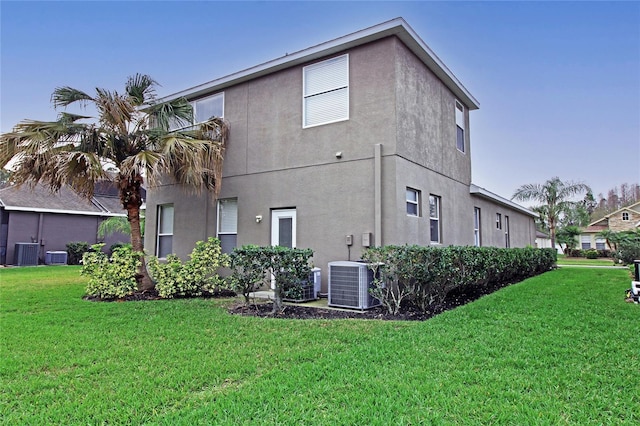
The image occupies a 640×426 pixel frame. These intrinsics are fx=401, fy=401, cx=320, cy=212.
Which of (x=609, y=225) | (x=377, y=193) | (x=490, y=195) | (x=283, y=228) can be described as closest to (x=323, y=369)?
(x=377, y=193)

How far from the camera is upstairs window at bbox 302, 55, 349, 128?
9.18 metres

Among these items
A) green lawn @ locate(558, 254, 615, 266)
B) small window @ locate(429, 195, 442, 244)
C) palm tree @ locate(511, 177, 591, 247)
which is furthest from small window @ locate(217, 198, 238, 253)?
palm tree @ locate(511, 177, 591, 247)

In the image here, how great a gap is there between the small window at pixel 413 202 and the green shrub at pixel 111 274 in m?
6.40

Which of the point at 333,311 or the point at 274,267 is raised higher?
the point at 274,267

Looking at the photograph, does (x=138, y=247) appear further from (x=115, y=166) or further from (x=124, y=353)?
(x=124, y=353)

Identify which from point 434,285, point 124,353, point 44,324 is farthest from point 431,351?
point 44,324

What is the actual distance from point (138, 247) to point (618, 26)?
618 inches

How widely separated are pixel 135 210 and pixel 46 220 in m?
15.4

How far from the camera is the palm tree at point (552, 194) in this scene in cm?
3172

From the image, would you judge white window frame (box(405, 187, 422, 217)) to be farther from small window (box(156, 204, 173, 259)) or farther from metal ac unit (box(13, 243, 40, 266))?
metal ac unit (box(13, 243, 40, 266))

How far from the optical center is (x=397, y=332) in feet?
17.7

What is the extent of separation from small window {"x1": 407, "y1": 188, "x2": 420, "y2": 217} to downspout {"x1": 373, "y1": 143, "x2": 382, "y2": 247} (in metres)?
1.00

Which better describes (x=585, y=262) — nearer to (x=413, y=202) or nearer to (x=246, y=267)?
(x=413, y=202)

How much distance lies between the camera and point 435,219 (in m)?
10.3
